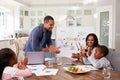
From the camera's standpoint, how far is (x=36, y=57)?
2.43m

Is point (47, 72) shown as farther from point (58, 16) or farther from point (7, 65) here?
point (58, 16)

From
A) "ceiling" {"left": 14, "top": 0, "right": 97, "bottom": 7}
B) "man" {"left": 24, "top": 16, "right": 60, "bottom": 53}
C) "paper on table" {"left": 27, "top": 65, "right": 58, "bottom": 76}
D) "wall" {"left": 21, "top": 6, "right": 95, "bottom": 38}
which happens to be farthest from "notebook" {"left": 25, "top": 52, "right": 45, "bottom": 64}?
"ceiling" {"left": 14, "top": 0, "right": 97, "bottom": 7}

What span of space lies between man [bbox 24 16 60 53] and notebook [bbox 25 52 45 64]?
158 millimetres

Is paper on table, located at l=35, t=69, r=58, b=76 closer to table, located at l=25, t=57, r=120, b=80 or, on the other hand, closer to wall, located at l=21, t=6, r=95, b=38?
table, located at l=25, t=57, r=120, b=80

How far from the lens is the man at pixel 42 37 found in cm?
254

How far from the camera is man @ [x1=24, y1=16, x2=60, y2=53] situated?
254 cm

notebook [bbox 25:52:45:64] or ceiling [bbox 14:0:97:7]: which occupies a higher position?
ceiling [bbox 14:0:97:7]

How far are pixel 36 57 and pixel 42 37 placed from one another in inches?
14.5

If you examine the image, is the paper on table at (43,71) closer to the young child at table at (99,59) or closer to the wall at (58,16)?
the young child at table at (99,59)

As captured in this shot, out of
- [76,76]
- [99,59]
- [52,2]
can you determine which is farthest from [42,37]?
[52,2]

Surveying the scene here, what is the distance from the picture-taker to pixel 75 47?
5.20 m

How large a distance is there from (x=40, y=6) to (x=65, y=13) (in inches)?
48.7

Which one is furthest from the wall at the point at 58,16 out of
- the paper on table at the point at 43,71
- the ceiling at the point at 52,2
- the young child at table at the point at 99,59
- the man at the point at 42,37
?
the paper on table at the point at 43,71

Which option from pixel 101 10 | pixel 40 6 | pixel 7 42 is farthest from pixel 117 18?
pixel 40 6
